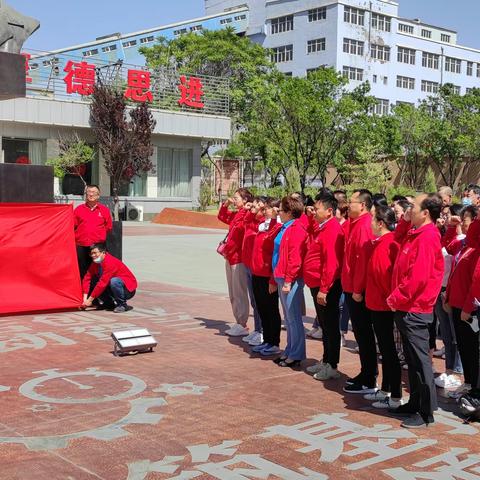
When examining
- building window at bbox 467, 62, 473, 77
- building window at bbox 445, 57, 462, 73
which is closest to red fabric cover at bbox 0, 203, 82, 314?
building window at bbox 445, 57, 462, 73

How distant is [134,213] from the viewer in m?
31.5

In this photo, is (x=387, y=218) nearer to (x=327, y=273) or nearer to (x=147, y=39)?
(x=327, y=273)

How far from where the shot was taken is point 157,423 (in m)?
5.20

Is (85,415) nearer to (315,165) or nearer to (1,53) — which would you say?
(1,53)

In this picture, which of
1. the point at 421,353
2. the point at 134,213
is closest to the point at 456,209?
the point at 421,353

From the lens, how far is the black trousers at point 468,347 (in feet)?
19.1

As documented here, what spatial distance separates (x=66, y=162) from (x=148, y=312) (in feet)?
64.4

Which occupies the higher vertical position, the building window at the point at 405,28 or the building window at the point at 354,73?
the building window at the point at 405,28

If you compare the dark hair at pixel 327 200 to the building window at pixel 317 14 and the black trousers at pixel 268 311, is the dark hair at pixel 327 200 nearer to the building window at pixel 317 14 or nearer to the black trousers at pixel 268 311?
the black trousers at pixel 268 311

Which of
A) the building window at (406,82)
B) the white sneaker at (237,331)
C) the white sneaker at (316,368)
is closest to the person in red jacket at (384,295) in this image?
the white sneaker at (316,368)

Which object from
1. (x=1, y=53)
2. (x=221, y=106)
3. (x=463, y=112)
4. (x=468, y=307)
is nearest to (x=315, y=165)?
(x=221, y=106)

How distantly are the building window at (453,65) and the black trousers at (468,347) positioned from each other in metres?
70.1

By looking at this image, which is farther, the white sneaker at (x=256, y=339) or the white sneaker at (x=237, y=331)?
the white sneaker at (x=237, y=331)

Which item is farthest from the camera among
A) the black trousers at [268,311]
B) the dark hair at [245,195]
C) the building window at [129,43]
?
the building window at [129,43]
